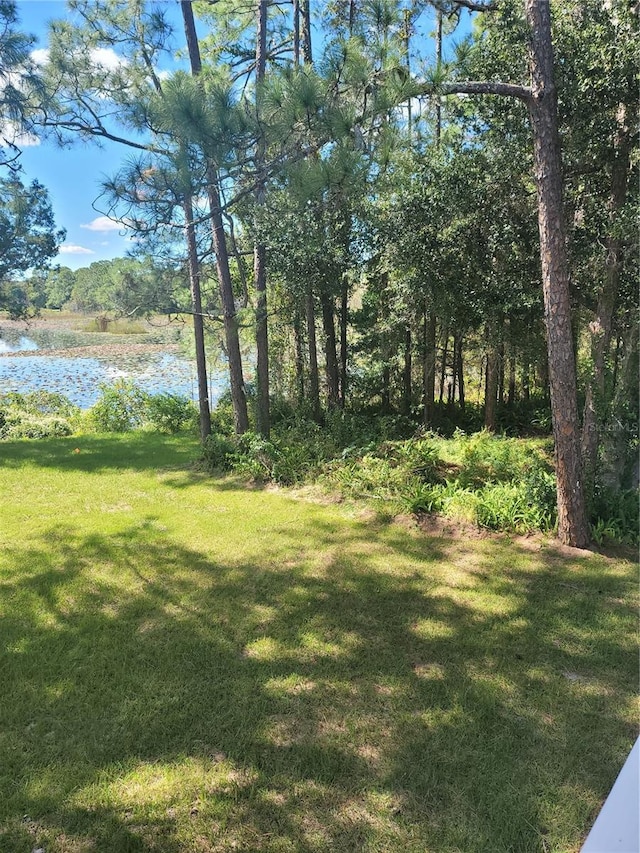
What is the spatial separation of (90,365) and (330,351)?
39.0 ft

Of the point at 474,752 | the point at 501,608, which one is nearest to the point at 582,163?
the point at 501,608

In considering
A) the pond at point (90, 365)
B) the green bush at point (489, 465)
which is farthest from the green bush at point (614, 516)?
the pond at point (90, 365)

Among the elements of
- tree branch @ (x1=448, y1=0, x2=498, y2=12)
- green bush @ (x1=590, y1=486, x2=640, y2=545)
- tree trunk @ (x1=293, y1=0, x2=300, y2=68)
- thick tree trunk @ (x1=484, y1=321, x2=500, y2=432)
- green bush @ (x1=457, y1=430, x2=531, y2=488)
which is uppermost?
tree trunk @ (x1=293, y1=0, x2=300, y2=68)

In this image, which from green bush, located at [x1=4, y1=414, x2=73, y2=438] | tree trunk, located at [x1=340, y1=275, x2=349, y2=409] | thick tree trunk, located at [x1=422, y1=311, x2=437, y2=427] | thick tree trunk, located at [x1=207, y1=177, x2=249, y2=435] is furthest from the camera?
green bush, located at [x1=4, y1=414, x2=73, y2=438]

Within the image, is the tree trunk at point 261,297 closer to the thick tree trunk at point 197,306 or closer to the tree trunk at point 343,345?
the thick tree trunk at point 197,306

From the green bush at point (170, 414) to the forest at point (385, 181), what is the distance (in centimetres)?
251

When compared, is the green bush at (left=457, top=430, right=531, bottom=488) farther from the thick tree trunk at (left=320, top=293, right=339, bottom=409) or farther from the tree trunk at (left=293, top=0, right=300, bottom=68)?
the tree trunk at (left=293, top=0, right=300, bottom=68)

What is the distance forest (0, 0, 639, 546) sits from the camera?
11.1 feet

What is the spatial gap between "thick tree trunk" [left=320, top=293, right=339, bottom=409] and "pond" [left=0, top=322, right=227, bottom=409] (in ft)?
8.62

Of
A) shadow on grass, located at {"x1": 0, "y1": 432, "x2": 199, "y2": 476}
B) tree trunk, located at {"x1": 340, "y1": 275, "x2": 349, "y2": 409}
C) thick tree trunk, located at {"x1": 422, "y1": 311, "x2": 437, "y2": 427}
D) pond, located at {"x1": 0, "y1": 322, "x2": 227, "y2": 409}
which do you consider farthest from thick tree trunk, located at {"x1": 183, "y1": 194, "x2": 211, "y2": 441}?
thick tree trunk, located at {"x1": 422, "y1": 311, "x2": 437, "y2": 427}

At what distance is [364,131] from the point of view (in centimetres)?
339

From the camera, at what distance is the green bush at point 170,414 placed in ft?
33.9

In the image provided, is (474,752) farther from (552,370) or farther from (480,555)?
(552,370)

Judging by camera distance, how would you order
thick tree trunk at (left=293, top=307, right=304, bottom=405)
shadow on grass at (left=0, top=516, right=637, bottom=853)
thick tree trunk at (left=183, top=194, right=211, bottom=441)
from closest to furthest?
1. shadow on grass at (left=0, top=516, right=637, bottom=853)
2. thick tree trunk at (left=183, top=194, right=211, bottom=441)
3. thick tree trunk at (left=293, top=307, right=304, bottom=405)
